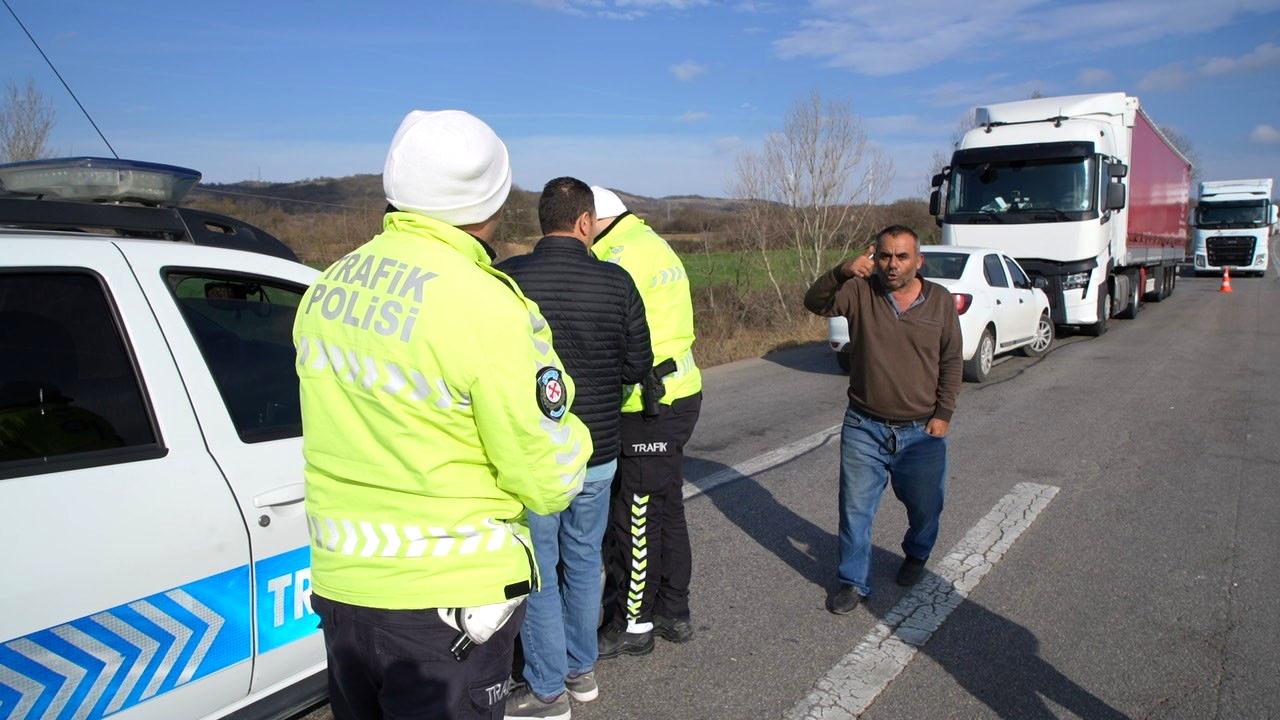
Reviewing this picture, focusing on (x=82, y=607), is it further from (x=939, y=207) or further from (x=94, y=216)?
(x=939, y=207)

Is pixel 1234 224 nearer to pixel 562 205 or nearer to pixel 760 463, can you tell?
pixel 760 463

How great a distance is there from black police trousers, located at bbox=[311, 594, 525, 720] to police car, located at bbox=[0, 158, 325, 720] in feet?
2.20

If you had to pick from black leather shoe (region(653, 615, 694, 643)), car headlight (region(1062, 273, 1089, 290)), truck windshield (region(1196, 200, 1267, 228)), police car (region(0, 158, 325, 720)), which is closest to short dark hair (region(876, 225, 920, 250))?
black leather shoe (region(653, 615, 694, 643))

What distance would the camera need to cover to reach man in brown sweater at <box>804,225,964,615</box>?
4008mm

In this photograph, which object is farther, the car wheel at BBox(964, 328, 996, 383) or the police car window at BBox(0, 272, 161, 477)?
the car wheel at BBox(964, 328, 996, 383)

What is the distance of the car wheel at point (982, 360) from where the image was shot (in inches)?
406

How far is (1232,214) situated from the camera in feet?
99.8

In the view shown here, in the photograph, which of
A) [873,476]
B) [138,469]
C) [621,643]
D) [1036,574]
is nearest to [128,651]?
[138,469]

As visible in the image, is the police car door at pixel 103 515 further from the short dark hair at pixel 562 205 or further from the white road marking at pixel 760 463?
the white road marking at pixel 760 463

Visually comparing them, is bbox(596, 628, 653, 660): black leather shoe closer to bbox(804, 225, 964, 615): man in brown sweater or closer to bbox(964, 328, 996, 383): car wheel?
bbox(804, 225, 964, 615): man in brown sweater

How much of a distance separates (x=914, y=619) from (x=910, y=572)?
14.7 inches

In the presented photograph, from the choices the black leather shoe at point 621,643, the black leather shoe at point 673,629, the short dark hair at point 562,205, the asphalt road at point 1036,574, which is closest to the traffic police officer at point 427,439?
the short dark hair at point 562,205

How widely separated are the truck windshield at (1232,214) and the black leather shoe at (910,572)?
32.9 meters

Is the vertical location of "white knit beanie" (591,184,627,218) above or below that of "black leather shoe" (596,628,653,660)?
above
